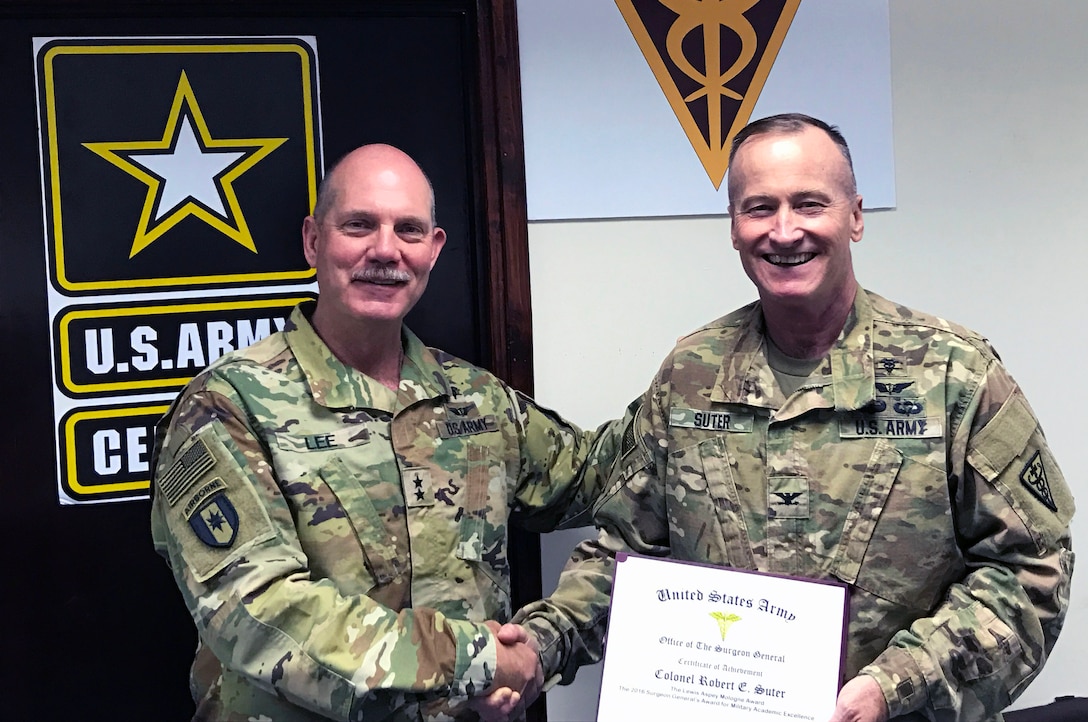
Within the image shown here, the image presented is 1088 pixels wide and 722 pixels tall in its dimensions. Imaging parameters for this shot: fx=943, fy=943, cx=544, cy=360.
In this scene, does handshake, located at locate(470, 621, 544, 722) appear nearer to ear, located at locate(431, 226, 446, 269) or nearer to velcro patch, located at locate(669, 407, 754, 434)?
velcro patch, located at locate(669, 407, 754, 434)

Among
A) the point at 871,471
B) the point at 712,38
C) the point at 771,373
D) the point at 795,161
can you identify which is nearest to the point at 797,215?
the point at 795,161

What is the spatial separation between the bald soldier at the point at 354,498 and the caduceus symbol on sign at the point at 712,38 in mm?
765

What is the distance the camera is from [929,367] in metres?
1.49

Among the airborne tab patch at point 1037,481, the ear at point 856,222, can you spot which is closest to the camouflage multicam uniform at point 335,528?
the ear at point 856,222

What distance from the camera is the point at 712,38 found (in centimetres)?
216

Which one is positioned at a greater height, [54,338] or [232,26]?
[232,26]

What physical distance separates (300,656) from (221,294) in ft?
2.93

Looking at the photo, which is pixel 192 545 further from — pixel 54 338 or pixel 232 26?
pixel 232 26

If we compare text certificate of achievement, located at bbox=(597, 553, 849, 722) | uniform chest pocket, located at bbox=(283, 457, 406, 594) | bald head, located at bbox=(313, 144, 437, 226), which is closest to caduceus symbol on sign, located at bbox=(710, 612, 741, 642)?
text certificate of achievement, located at bbox=(597, 553, 849, 722)

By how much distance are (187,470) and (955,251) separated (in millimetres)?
1820

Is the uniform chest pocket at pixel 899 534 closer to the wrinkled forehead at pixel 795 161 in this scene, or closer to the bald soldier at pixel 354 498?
the wrinkled forehead at pixel 795 161

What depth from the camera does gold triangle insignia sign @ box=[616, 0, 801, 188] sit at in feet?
7.04

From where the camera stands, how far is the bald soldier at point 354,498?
1451 mm

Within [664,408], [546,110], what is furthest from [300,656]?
[546,110]
